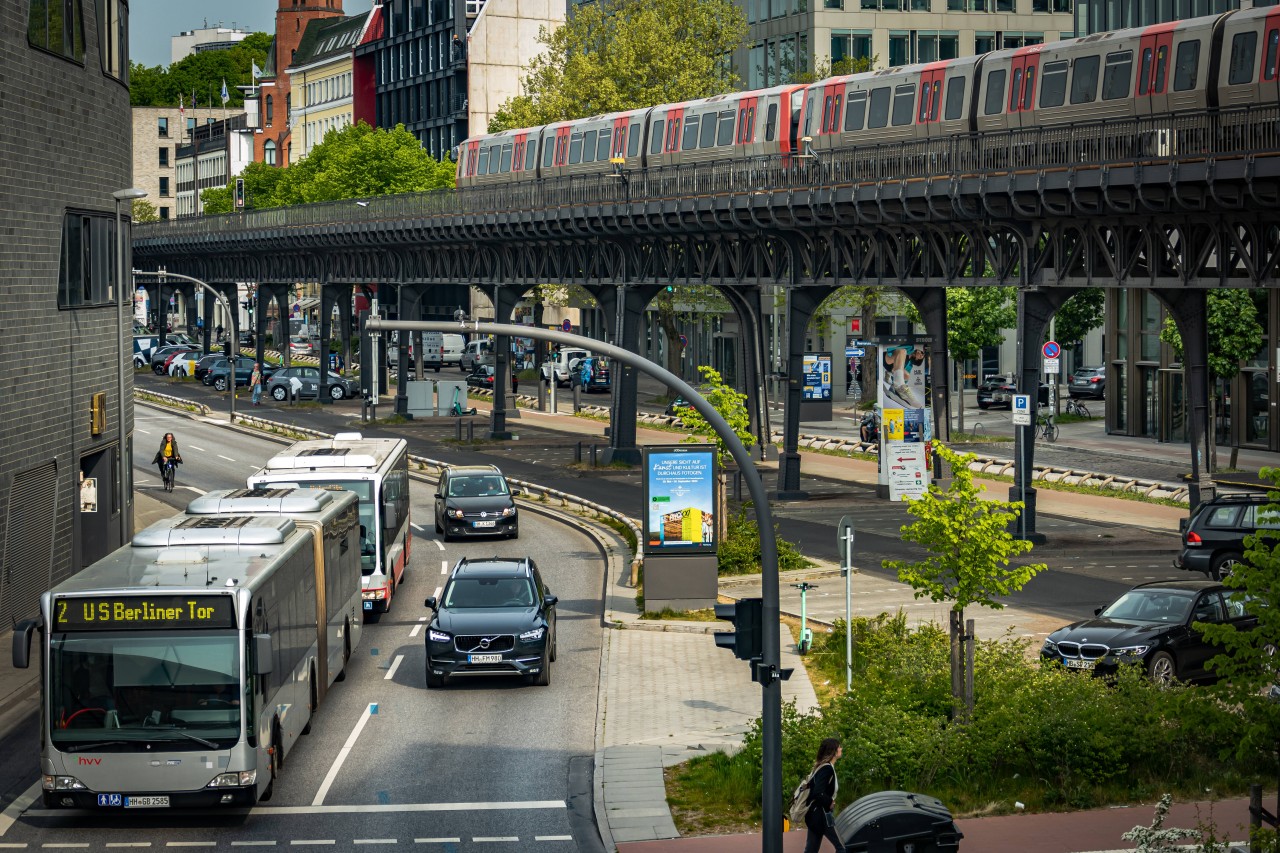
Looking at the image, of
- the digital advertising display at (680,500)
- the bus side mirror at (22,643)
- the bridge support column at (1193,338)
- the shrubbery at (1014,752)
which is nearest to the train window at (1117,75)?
the bridge support column at (1193,338)

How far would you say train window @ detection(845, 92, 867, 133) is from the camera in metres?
51.2

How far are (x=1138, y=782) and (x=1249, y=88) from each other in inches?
871

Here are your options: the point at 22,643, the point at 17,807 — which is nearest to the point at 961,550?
the point at 22,643

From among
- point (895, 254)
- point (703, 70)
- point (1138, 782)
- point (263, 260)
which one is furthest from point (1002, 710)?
point (263, 260)

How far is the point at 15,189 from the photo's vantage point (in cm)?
3412

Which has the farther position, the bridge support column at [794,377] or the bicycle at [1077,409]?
the bicycle at [1077,409]

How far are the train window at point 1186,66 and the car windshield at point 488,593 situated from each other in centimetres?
2040

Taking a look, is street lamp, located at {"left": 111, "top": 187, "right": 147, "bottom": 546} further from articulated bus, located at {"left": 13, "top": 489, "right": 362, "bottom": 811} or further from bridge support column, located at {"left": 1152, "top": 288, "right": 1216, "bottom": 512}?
bridge support column, located at {"left": 1152, "top": 288, "right": 1216, "bottom": 512}

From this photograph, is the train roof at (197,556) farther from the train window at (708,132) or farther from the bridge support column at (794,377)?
the train window at (708,132)

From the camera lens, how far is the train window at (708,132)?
197 feet

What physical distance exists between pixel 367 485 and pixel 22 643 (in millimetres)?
15172

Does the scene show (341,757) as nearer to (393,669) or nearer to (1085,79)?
(393,669)

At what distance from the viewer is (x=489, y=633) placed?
26.8 metres

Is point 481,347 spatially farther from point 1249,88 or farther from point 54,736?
point 54,736
